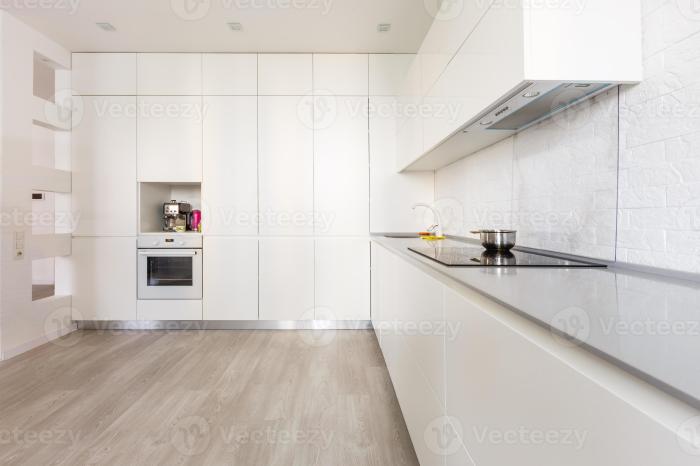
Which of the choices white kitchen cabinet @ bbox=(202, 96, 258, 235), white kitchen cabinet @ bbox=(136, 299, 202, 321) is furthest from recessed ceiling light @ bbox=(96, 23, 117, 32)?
white kitchen cabinet @ bbox=(136, 299, 202, 321)

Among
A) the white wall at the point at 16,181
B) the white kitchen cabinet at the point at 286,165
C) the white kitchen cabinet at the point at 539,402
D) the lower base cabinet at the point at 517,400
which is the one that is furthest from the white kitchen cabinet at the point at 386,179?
the white wall at the point at 16,181

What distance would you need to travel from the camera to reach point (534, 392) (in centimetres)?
61

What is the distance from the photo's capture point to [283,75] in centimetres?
378

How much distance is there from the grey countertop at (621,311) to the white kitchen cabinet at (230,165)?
9.55 feet

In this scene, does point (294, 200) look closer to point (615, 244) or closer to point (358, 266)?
point (358, 266)

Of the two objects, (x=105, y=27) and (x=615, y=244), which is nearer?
(x=615, y=244)

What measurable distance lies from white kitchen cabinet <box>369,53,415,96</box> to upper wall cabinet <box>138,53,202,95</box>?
1.70 m

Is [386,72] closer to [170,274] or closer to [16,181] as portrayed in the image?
[170,274]

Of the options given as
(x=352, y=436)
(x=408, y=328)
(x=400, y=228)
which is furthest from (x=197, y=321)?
(x=408, y=328)

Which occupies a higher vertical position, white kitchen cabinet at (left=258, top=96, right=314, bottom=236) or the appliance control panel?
white kitchen cabinet at (left=258, top=96, right=314, bottom=236)

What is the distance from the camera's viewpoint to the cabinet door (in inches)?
148

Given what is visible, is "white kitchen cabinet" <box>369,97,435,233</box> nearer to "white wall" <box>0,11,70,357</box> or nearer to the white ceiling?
the white ceiling

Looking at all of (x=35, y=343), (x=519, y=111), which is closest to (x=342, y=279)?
(x=519, y=111)

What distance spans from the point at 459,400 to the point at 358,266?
109 inches
